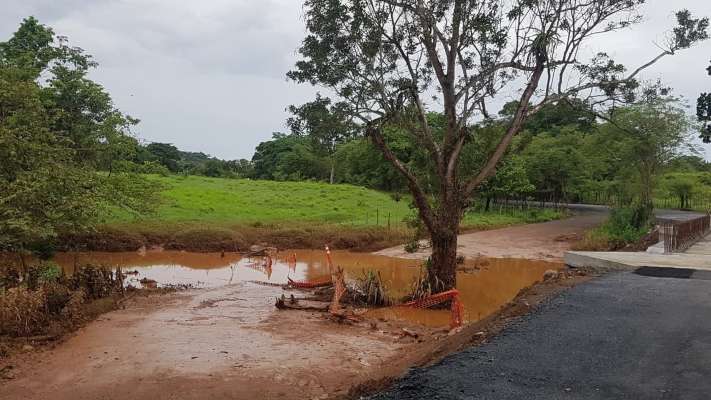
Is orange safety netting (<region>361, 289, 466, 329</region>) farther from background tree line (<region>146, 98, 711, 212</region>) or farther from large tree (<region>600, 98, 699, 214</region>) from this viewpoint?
large tree (<region>600, 98, 699, 214</region>)

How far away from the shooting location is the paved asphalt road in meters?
5.10

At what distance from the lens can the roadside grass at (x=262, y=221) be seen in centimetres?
2505

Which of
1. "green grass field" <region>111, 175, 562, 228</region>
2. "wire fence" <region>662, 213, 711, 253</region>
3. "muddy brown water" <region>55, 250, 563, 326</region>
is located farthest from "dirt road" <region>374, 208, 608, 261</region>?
"wire fence" <region>662, 213, 711, 253</region>

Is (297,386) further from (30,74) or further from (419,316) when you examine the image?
(30,74)

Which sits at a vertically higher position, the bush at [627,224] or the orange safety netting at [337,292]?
the bush at [627,224]

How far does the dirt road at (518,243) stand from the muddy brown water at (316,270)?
1134 mm

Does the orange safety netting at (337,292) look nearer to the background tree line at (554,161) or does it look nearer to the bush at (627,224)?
the background tree line at (554,161)

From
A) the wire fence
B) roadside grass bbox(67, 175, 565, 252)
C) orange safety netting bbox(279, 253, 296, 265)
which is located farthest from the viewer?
roadside grass bbox(67, 175, 565, 252)

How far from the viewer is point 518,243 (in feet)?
87.8

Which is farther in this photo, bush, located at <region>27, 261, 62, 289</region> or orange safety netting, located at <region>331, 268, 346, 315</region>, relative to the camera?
orange safety netting, located at <region>331, 268, 346, 315</region>

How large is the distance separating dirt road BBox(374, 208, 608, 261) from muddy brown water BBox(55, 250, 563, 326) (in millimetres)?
1134

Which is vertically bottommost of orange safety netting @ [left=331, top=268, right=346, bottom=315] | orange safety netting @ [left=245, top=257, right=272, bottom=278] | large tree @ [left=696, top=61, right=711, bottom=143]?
orange safety netting @ [left=245, top=257, right=272, bottom=278]

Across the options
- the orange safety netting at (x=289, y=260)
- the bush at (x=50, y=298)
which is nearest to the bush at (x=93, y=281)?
the bush at (x=50, y=298)

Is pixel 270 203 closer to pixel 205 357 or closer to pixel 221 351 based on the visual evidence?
pixel 221 351
